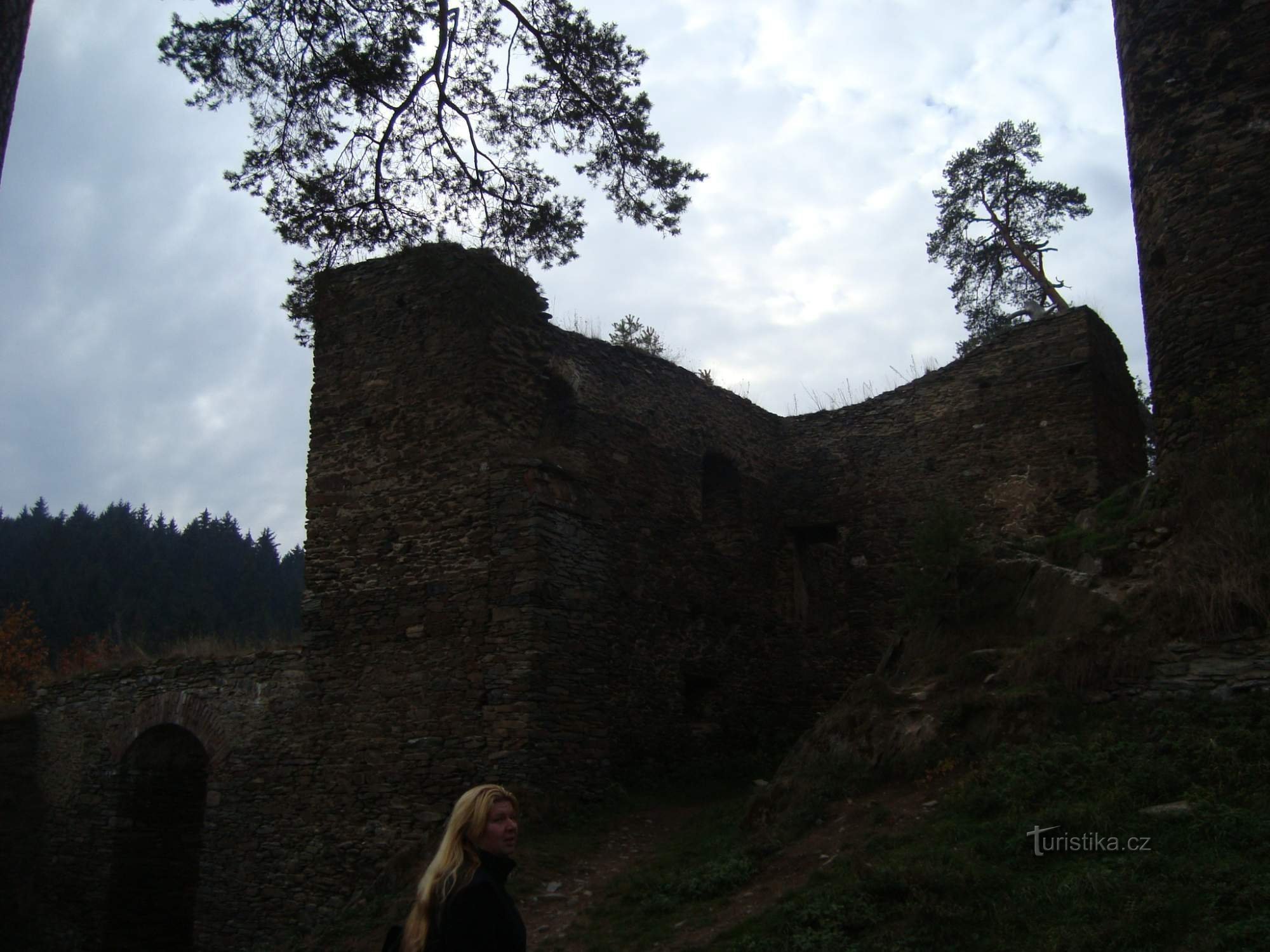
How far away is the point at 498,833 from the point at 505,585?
7.52 metres

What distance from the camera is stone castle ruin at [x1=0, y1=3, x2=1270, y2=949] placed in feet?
35.7

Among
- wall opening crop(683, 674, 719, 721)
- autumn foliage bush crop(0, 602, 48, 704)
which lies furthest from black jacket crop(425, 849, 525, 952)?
autumn foliage bush crop(0, 602, 48, 704)

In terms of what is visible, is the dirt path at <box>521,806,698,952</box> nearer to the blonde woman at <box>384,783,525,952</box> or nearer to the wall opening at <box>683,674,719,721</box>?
the wall opening at <box>683,674,719,721</box>

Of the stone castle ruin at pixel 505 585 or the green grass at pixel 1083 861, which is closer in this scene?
the green grass at pixel 1083 861

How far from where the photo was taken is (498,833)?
11.5ft

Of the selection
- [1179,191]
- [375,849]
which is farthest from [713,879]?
[1179,191]

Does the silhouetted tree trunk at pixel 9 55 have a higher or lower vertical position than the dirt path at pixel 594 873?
higher

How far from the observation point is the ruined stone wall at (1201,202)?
359 inches

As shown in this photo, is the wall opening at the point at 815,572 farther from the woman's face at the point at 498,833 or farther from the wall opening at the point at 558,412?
the woman's face at the point at 498,833

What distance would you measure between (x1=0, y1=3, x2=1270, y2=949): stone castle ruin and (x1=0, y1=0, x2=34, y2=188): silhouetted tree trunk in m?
6.90

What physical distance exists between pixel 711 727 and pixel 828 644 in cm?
→ 281

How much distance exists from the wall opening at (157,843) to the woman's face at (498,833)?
1141 centimetres

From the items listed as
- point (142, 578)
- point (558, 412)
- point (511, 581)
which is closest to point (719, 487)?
point (558, 412)

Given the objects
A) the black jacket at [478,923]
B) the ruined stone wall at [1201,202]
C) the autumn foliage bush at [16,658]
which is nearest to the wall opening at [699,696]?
the ruined stone wall at [1201,202]
